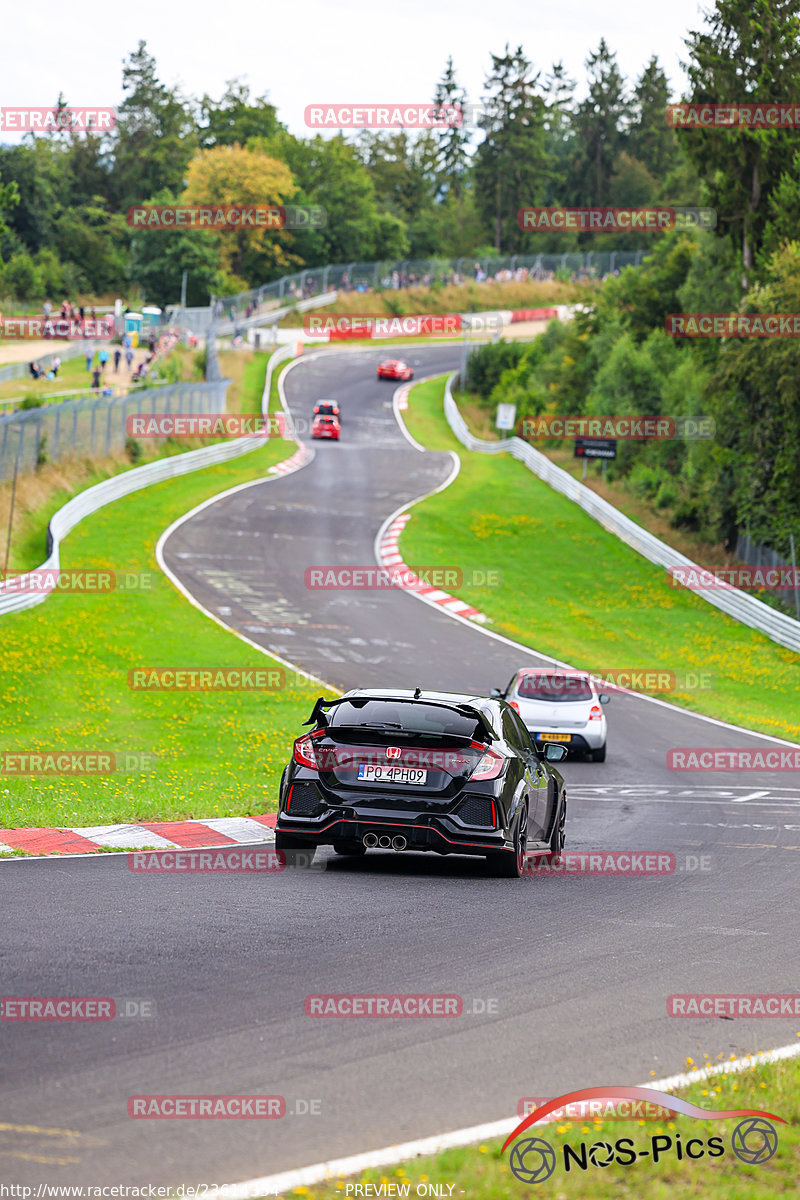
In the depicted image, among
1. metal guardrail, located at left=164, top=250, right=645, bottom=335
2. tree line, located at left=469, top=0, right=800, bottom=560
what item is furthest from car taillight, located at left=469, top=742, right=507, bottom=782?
metal guardrail, located at left=164, top=250, right=645, bottom=335

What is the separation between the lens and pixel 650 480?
53.2m

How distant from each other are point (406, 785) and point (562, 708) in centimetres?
1187

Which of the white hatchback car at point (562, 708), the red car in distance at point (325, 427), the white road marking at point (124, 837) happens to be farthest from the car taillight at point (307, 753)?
the red car in distance at point (325, 427)

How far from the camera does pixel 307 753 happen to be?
10477 millimetres

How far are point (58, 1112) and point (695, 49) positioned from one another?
51.2 metres

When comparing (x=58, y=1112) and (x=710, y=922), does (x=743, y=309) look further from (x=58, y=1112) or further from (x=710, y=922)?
(x=58, y=1112)

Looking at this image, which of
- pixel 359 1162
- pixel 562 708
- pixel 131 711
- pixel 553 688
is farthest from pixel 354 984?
pixel 553 688

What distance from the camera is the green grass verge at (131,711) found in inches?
577

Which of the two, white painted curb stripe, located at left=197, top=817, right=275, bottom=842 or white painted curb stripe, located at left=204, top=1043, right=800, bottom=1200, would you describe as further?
white painted curb stripe, located at left=197, top=817, right=275, bottom=842

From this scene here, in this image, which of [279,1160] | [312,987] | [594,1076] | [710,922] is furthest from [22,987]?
[710,922]

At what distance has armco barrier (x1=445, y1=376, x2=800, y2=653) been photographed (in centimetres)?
3641

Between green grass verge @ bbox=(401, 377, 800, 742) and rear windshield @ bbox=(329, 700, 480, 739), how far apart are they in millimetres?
17019

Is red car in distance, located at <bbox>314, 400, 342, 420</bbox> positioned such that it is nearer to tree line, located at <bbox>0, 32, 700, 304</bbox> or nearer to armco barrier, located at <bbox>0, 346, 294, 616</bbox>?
armco barrier, located at <bbox>0, 346, 294, 616</bbox>

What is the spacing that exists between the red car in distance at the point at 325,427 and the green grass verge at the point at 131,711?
2825 centimetres
